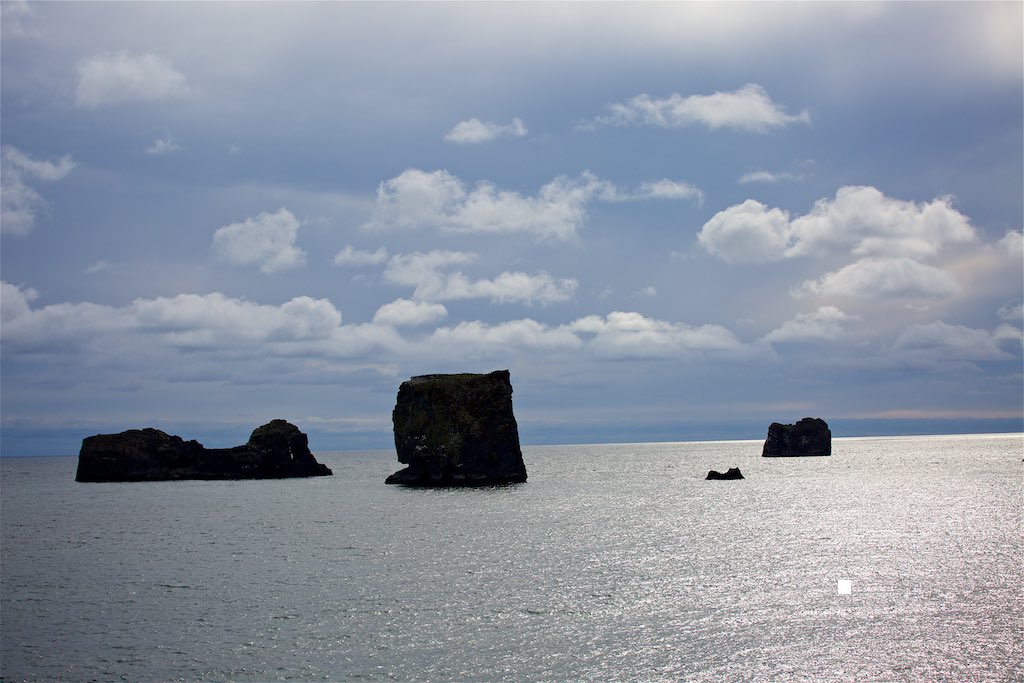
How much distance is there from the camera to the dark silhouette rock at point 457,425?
123500mm

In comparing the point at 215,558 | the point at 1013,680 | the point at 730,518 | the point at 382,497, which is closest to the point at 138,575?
the point at 215,558

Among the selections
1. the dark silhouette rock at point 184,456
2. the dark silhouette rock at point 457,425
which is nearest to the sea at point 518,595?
the dark silhouette rock at point 457,425

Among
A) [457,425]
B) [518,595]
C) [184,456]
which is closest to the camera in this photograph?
[518,595]

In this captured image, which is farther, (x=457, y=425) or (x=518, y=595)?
(x=457, y=425)

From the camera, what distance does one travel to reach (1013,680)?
29297 mm

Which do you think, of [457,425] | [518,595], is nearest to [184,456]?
[457,425]

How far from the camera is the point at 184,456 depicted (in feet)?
579

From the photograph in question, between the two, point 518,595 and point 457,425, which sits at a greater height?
point 457,425

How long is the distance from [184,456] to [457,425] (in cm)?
8481

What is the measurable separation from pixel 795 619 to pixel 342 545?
1591 inches

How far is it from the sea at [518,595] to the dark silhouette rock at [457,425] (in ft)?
91.6

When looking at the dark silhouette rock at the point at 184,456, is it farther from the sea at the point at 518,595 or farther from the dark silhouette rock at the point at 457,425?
the sea at the point at 518,595

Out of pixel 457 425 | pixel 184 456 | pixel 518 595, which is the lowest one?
pixel 518 595

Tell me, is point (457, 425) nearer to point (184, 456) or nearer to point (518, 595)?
point (518, 595)
